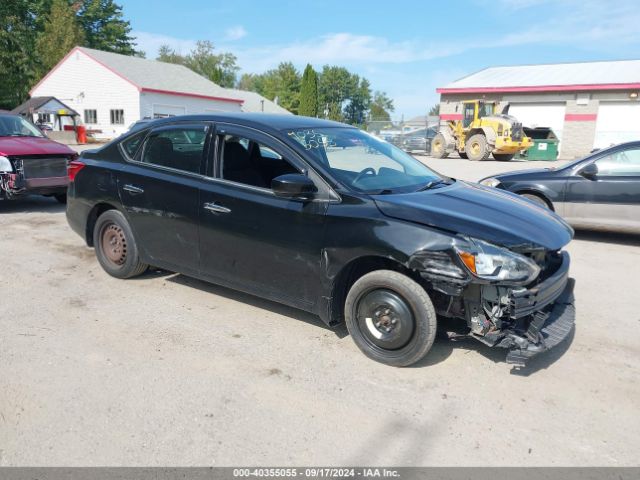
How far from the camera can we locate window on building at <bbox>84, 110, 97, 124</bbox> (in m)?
37.8

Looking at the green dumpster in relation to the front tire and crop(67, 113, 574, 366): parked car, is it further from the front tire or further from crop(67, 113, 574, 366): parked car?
the front tire

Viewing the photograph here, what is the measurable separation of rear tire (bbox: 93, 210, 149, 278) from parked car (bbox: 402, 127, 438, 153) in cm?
2583

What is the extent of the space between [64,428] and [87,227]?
3.02 metres

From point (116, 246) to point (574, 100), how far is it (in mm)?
32448

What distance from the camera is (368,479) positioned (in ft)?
8.50

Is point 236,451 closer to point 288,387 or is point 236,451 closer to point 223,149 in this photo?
point 288,387

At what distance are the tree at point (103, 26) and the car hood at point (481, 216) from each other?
5933cm

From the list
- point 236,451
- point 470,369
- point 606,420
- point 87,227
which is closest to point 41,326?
point 87,227

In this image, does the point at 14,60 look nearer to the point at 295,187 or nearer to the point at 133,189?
the point at 133,189

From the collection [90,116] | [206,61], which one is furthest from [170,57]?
[90,116]

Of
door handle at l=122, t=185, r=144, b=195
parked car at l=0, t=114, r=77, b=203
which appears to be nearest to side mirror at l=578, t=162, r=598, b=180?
door handle at l=122, t=185, r=144, b=195

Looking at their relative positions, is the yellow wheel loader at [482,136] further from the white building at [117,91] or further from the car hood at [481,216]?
the car hood at [481,216]

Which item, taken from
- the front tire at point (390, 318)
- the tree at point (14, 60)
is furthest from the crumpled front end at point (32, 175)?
the tree at point (14, 60)

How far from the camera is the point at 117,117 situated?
36.5 meters
